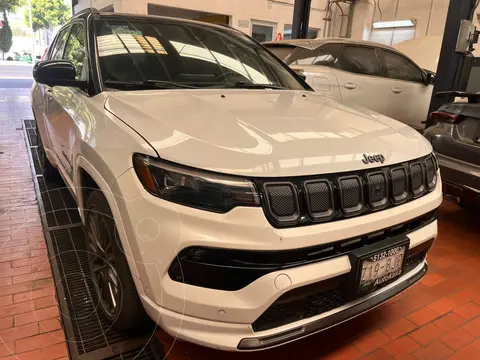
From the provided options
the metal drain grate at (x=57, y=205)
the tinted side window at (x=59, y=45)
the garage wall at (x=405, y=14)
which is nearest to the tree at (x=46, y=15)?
the tinted side window at (x=59, y=45)

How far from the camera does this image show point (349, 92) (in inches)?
202

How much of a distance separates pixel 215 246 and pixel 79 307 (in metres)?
1.17

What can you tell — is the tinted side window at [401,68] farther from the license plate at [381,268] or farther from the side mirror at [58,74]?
the side mirror at [58,74]

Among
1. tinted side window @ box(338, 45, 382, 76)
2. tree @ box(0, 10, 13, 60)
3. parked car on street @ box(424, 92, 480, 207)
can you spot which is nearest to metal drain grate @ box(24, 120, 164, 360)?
parked car on street @ box(424, 92, 480, 207)

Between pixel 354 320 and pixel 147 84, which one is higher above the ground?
pixel 147 84

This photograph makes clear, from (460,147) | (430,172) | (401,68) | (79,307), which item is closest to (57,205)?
(79,307)

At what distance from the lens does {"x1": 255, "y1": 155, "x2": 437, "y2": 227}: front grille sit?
135 centimetres

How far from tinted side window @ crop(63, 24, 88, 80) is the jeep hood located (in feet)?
1.58

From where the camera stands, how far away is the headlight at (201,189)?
131 centimetres

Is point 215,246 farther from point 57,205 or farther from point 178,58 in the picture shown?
point 57,205

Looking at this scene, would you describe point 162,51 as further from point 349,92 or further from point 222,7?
point 222,7

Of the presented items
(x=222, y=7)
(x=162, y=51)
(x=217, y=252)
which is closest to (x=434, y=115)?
(x=162, y=51)

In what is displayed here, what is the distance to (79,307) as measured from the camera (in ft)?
6.72

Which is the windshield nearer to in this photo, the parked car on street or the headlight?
the headlight
